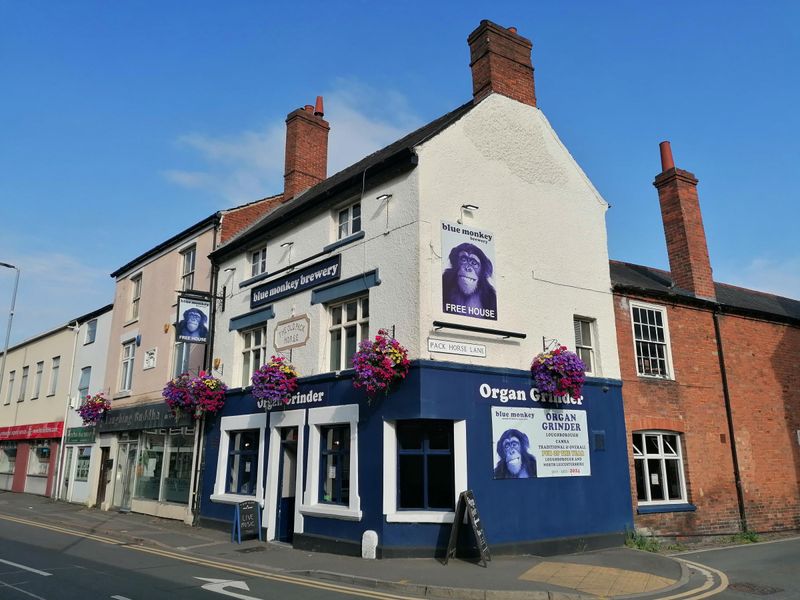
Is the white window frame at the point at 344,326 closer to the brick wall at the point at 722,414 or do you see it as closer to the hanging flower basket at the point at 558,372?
the hanging flower basket at the point at 558,372

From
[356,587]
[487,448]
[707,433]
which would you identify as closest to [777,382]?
[707,433]

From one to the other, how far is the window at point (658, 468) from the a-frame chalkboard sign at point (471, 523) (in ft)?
17.1

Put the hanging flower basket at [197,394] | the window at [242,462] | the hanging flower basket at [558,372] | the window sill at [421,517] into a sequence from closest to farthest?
the window sill at [421,517]
the hanging flower basket at [558,372]
the window at [242,462]
the hanging flower basket at [197,394]

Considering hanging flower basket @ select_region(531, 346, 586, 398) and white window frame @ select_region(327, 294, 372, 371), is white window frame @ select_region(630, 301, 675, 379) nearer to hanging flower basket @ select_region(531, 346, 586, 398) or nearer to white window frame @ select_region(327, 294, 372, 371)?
hanging flower basket @ select_region(531, 346, 586, 398)

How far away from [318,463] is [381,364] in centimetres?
331

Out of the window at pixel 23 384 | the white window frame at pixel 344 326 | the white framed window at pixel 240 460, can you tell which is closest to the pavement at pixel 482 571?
the white framed window at pixel 240 460

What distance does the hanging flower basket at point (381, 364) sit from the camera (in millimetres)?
11143

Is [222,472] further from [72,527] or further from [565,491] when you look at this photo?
[565,491]

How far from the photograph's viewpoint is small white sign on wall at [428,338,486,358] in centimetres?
1141

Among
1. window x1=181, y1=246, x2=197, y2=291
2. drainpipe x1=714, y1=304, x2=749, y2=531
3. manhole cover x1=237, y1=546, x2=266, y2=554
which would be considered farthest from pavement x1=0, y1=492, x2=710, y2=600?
window x1=181, y1=246, x2=197, y2=291

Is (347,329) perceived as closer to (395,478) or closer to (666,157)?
(395,478)

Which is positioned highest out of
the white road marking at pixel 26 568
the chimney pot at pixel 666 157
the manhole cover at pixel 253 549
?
the chimney pot at pixel 666 157

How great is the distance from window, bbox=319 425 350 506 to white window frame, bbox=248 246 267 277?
218 inches

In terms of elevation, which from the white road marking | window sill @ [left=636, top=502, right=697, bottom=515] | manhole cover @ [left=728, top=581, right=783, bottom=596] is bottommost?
manhole cover @ [left=728, top=581, right=783, bottom=596]
